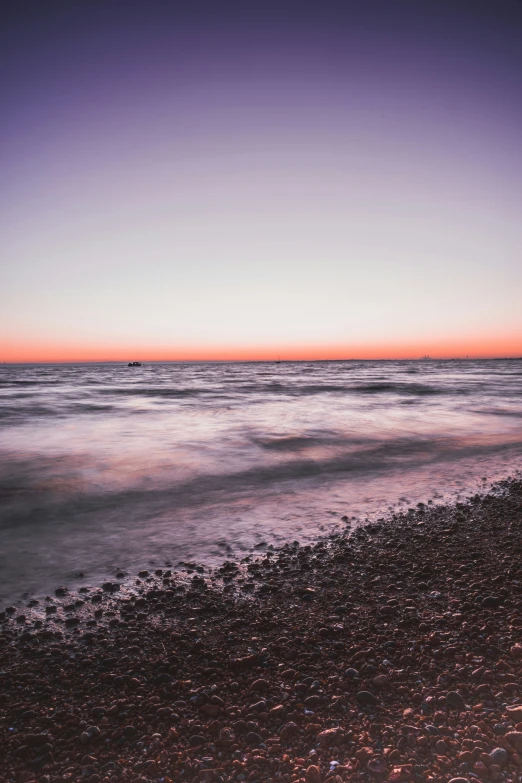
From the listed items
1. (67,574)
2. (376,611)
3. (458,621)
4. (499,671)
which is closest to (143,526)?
(67,574)

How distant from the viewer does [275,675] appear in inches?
125

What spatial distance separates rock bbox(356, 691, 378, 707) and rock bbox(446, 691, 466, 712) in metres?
0.47

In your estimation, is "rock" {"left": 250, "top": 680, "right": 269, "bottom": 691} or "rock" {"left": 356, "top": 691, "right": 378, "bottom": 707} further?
"rock" {"left": 250, "top": 680, "right": 269, "bottom": 691}

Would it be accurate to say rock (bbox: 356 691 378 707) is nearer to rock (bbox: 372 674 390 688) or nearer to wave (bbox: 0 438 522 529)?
rock (bbox: 372 674 390 688)

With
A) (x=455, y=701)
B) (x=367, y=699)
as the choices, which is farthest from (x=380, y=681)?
(x=455, y=701)

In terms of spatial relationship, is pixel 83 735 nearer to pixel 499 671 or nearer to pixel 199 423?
pixel 499 671

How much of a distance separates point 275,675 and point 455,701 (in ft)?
4.06

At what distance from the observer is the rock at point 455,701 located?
2.78 meters

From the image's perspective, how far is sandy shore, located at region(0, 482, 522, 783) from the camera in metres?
2.47

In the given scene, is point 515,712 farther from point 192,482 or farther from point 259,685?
point 192,482

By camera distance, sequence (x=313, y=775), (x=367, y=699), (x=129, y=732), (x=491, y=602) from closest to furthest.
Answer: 1. (x=313, y=775)
2. (x=129, y=732)
3. (x=367, y=699)
4. (x=491, y=602)

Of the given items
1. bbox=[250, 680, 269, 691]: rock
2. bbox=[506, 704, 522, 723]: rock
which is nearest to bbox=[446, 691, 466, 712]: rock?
bbox=[506, 704, 522, 723]: rock

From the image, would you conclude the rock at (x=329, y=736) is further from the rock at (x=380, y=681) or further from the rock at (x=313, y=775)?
the rock at (x=380, y=681)

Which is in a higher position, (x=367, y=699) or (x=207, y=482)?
(x=367, y=699)
